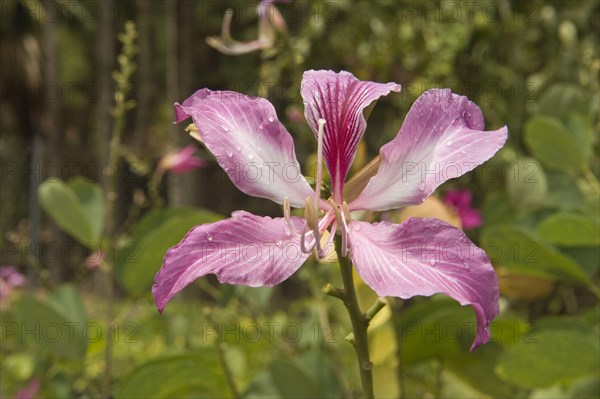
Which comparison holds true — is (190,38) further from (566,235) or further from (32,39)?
(32,39)

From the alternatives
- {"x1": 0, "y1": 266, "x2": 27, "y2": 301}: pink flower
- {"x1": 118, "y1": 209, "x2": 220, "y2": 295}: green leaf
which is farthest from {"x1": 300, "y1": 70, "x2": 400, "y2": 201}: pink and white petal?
{"x1": 0, "y1": 266, "x2": 27, "y2": 301}: pink flower

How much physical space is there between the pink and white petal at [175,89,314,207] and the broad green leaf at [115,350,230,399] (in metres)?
0.27

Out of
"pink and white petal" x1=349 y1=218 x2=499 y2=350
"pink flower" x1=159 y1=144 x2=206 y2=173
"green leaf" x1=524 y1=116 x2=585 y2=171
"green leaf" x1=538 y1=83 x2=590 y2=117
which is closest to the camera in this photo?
"pink and white petal" x1=349 y1=218 x2=499 y2=350

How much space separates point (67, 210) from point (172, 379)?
0.31 metres

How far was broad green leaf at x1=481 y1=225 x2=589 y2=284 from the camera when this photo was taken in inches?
27.5

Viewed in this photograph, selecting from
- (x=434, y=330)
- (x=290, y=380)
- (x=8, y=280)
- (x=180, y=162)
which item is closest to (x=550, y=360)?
(x=434, y=330)

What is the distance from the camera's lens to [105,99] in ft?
14.9

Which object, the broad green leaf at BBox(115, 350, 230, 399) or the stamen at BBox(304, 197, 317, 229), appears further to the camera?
the broad green leaf at BBox(115, 350, 230, 399)

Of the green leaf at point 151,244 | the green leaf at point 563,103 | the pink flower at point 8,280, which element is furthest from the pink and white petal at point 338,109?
the pink flower at point 8,280

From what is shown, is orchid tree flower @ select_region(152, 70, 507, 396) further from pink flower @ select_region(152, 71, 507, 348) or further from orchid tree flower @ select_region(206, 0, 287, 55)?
orchid tree flower @ select_region(206, 0, 287, 55)

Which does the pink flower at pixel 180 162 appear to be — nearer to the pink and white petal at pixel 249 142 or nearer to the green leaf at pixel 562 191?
the green leaf at pixel 562 191

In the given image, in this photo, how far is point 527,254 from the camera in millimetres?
730

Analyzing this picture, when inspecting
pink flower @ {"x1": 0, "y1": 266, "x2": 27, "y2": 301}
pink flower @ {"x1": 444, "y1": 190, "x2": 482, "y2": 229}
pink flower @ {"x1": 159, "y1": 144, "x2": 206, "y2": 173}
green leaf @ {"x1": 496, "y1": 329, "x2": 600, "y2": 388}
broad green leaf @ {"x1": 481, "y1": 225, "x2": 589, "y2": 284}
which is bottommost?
pink flower @ {"x1": 0, "y1": 266, "x2": 27, "y2": 301}

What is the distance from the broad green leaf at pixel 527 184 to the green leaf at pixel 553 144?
2cm
